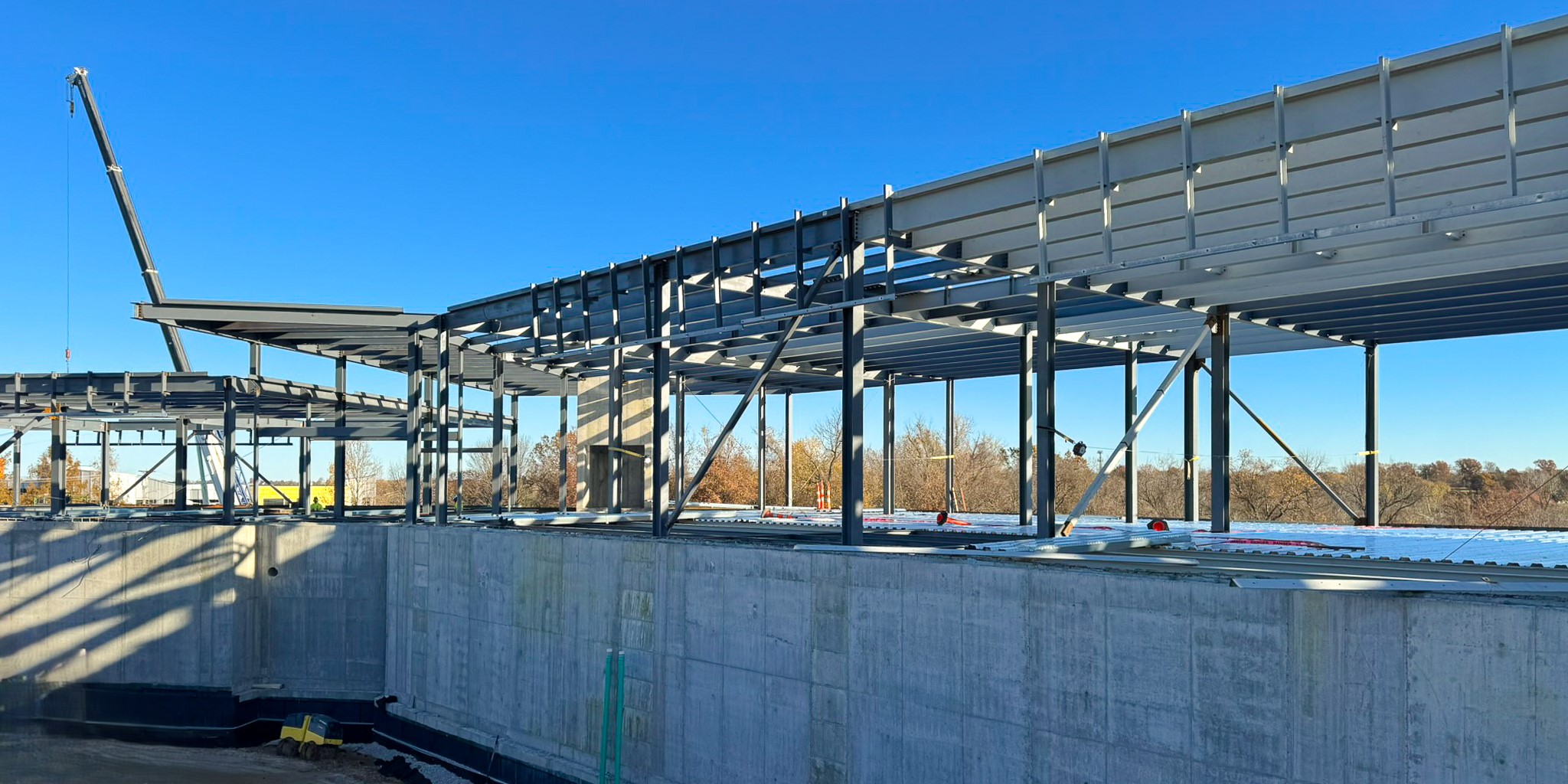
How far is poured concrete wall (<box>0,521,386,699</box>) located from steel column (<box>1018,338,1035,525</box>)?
47.8 feet

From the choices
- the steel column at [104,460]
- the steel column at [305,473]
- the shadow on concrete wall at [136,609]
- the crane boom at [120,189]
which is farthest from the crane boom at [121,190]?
the shadow on concrete wall at [136,609]

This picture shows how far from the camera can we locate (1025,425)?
1930 centimetres

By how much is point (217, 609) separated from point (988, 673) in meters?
20.7

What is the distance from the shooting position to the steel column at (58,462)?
107ft

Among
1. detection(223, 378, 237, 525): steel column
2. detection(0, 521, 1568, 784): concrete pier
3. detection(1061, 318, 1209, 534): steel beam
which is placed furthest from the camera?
detection(223, 378, 237, 525): steel column

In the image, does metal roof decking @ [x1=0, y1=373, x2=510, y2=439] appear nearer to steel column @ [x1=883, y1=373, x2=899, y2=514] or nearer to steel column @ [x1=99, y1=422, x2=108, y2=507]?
steel column @ [x1=99, y1=422, x2=108, y2=507]

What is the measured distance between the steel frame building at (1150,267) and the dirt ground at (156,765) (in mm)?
6097

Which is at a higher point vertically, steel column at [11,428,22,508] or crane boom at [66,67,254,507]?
crane boom at [66,67,254,507]

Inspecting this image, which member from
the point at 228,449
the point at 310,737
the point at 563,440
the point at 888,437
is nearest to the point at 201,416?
the point at 228,449

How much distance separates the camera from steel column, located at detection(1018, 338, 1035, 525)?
19.1 metres

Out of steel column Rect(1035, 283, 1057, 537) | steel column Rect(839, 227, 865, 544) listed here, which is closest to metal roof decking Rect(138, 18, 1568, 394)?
steel column Rect(839, 227, 865, 544)

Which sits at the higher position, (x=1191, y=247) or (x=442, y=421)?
(x=1191, y=247)

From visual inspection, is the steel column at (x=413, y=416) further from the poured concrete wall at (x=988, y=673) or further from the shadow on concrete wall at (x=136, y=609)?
the poured concrete wall at (x=988, y=673)

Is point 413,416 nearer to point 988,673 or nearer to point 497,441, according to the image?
point 497,441
